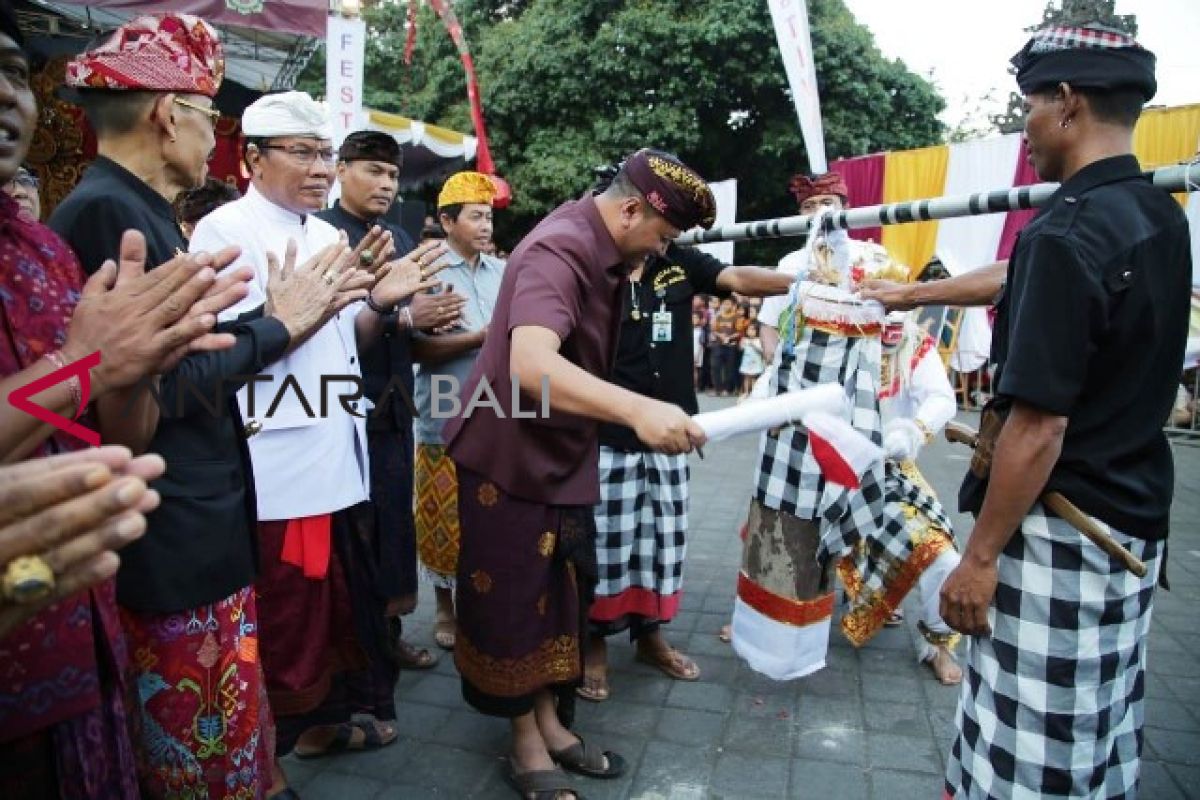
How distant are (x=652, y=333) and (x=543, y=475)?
3.93 ft

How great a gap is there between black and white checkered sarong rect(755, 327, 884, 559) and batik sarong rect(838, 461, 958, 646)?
0.24ft

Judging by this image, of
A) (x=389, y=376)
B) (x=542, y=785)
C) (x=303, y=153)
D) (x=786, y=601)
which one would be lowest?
(x=542, y=785)

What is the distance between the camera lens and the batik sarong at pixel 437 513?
3645 millimetres

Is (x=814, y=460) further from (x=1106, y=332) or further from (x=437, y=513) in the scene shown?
A: (x=437, y=513)

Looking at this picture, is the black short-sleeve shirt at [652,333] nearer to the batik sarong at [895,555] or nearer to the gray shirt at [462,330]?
the gray shirt at [462,330]

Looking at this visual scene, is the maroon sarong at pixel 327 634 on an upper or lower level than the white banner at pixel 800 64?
lower

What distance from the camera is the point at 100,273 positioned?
1.33 metres

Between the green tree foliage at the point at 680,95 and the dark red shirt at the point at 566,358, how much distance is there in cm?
1244

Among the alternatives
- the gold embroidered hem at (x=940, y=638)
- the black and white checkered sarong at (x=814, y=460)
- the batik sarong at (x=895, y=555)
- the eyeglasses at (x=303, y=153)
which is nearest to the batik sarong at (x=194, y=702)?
the eyeglasses at (x=303, y=153)

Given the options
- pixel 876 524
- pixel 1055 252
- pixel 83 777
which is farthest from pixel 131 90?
pixel 876 524

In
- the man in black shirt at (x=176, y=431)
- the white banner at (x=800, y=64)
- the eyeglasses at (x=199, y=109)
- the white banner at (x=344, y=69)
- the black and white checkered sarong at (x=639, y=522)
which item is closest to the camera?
the man in black shirt at (x=176, y=431)

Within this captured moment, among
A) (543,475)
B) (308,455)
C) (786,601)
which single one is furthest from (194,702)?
(786,601)

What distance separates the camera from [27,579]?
856 millimetres

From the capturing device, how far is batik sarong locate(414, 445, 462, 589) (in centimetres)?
364
